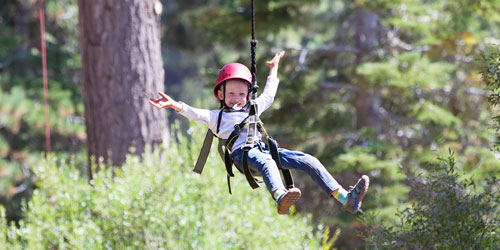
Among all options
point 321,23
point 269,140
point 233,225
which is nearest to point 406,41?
point 321,23

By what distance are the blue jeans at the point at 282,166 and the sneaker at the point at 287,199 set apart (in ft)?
0.41

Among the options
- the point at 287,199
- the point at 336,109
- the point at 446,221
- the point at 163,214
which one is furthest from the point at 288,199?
the point at 336,109

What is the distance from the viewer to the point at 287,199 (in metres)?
3.76

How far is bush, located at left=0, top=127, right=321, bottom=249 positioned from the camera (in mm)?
7195

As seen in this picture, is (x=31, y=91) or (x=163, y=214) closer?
(x=163, y=214)

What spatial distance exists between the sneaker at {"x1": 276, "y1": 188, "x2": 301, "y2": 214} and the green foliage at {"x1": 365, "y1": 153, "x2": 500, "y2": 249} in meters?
1.87

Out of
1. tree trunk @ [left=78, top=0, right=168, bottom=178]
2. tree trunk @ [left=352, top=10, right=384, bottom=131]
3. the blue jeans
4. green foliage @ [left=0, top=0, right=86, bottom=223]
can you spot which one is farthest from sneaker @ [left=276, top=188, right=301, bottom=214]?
green foliage @ [left=0, top=0, right=86, bottom=223]

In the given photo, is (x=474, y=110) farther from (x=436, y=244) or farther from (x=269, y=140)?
(x=269, y=140)

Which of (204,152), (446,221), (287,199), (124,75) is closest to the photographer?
(287,199)

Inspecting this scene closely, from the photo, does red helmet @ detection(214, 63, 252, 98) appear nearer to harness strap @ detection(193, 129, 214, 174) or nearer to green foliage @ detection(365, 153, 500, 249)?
harness strap @ detection(193, 129, 214, 174)

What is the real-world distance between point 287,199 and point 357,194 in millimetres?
418

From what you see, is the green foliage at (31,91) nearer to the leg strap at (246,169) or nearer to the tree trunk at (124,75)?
the tree trunk at (124,75)

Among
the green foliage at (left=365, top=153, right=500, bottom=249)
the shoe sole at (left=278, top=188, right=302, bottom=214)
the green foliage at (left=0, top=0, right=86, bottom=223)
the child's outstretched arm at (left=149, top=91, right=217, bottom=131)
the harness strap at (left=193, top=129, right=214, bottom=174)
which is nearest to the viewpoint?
the shoe sole at (left=278, top=188, right=302, bottom=214)

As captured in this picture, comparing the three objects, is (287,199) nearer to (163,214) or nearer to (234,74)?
(234,74)
